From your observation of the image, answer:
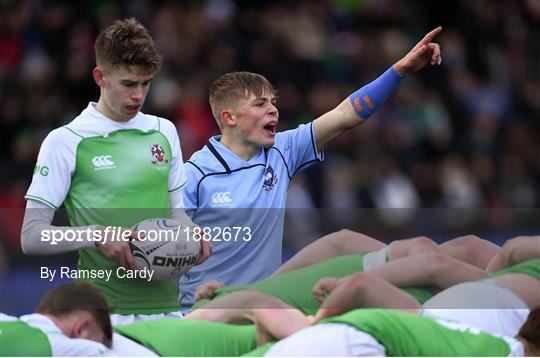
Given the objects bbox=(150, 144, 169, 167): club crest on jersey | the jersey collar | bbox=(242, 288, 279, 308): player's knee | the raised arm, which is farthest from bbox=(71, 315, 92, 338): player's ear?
the raised arm

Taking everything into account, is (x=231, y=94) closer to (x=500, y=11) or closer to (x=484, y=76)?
(x=484, y=76)

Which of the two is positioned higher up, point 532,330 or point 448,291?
point 448,291

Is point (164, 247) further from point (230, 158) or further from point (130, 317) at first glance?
point (230, 158)

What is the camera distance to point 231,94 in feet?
23.7

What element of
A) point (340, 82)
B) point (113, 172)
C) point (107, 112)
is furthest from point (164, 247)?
point (340, 82)

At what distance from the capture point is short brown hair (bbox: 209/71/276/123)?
23.7 ft

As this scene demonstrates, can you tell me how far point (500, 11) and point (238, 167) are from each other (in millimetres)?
8833

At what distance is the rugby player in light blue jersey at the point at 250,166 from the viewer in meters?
7.00

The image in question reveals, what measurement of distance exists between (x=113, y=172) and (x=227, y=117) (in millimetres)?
1152

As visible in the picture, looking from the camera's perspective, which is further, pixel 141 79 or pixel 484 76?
pixel 484 76

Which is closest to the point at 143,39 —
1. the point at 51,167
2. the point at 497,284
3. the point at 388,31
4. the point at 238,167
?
the point at 51,167

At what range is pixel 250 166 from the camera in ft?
23.5

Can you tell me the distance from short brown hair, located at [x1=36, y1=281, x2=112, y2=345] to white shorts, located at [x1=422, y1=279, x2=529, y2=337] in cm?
130

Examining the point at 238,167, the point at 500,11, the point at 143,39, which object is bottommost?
the point at 238,167
